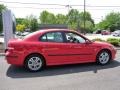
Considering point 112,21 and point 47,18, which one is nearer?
point 112,21

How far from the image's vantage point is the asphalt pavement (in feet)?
21.6

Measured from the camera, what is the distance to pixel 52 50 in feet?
28.0

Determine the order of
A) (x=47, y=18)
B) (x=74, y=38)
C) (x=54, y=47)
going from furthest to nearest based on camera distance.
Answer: (x=47, y=18) → (x=74, y=38) → (x=54, y=47)

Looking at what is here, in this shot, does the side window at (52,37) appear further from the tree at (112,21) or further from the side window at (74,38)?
the tree at (112,21)

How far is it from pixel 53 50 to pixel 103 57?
2021mm

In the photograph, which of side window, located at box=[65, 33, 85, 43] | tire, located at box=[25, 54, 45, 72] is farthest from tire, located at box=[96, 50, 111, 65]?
tire, located at box=[25, 54, 45, 72]

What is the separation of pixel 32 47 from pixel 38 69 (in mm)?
787

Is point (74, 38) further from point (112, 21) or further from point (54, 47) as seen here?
point (112, 21)

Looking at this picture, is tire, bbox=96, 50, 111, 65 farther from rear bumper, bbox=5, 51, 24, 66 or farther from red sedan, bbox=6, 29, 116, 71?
rear bumper, bbox=5, 51, 24, 66

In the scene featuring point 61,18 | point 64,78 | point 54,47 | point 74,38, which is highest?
point 61,18

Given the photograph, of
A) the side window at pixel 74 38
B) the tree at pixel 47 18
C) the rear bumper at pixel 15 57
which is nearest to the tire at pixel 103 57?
the side window at pixel 74 38

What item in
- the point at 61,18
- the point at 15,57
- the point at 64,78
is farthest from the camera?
the point at 61,18

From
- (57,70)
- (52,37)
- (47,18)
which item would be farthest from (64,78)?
(47,18)

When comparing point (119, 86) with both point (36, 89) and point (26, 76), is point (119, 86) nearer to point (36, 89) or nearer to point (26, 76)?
point (36, 89)
